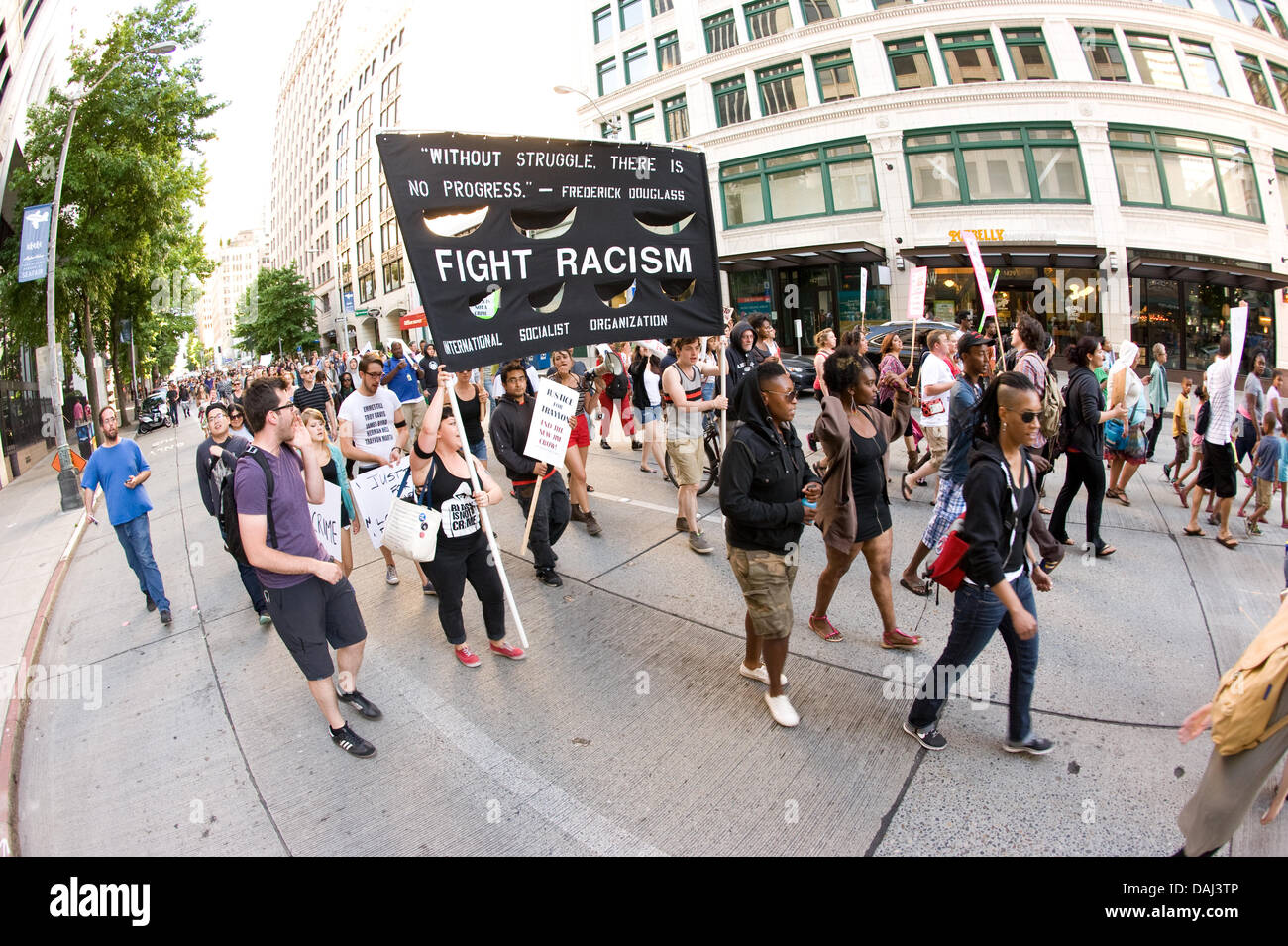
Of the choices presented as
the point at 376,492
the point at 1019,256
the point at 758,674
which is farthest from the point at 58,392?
the point at 1019,256

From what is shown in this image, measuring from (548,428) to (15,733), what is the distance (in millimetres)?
4056

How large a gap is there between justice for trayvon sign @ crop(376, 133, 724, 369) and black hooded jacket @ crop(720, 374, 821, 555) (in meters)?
1.67

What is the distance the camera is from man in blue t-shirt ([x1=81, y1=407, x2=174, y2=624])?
5656 millimetres

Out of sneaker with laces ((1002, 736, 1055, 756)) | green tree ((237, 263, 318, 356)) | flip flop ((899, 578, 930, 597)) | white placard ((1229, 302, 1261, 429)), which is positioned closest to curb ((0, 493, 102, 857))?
sneaker with laces ((1002, 736, 1055, 756))

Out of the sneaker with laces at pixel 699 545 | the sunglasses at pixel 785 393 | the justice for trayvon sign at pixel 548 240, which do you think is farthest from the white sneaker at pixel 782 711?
the justice for trayvon sign at pixel 548 240

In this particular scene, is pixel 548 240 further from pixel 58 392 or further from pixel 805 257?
pixel 805 257

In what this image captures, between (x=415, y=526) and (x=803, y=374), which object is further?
(x=803, y=374)

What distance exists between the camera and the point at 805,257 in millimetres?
24672

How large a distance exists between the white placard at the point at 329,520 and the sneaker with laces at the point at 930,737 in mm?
3812

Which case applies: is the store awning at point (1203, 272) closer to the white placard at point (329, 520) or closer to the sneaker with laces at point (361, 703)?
the white placard at point (329, 520)

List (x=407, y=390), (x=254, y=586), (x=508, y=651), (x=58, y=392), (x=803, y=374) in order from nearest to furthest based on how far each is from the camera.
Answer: (x=508, y=651), (x=254, y=586), (x=407, y=390), (x=58, y=392), (x=803, y=374)

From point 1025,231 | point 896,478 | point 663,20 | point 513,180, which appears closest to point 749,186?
point 663,20
